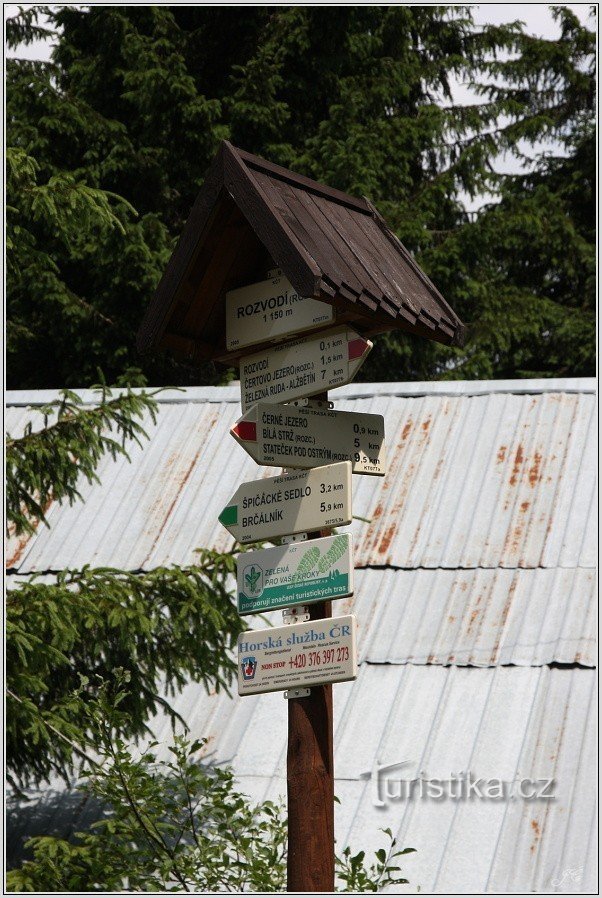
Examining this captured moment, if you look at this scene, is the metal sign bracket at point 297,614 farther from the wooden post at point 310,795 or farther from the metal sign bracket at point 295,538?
the metal sign bracket at point 295,538

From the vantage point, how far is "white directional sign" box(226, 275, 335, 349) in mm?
5191

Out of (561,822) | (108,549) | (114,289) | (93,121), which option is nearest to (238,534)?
(561,822)

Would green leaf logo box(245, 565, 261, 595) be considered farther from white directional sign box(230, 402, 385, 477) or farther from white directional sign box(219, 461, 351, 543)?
white directional sign box(230, 402, 385, 477)

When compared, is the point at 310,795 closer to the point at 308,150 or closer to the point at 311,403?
the point at 311,403

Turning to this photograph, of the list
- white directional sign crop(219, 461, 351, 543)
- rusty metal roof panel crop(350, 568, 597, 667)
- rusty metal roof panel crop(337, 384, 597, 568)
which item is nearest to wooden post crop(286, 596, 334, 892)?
white directional sign crop(219, 461, 351, 543)

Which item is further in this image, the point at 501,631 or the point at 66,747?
the point at 501,631

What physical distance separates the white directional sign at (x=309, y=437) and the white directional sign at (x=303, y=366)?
13 cm

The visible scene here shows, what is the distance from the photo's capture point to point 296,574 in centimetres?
497

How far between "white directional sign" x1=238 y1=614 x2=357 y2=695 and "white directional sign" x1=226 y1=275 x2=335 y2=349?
1199mm

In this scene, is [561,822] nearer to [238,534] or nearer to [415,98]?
[238,534]

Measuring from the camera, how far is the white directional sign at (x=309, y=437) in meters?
5.09

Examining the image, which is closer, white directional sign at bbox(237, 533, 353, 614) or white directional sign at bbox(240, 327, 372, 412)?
white directional sign at bbox(237, 533, 353, 614)

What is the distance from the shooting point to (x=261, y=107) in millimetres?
19531

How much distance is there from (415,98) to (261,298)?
17749 millimetres
